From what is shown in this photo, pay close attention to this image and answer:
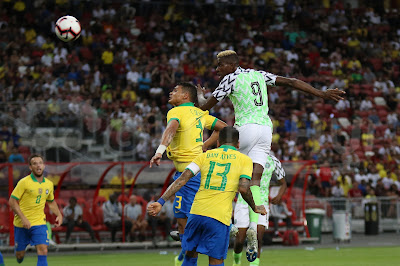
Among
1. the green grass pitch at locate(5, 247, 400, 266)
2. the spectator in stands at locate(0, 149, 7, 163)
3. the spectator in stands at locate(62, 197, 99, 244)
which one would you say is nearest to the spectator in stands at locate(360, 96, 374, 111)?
the green grass pitch at locate(5, 247, 400, 266)

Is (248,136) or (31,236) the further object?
(31,236)

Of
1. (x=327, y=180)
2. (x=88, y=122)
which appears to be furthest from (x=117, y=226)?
(x=327, y=180)

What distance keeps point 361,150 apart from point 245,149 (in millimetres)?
16883

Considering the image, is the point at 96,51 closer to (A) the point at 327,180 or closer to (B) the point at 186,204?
(A) the point at 327,180

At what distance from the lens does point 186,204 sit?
1018 cm

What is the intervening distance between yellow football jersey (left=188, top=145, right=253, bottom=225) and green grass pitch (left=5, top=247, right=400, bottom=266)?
632 cm

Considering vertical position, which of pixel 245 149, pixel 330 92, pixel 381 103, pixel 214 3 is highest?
pixel 214 3

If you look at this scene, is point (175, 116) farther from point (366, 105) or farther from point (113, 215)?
point (366, 105)

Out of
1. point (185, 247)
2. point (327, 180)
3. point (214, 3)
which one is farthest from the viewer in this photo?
point (214, 3)

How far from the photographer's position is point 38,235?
481 inches

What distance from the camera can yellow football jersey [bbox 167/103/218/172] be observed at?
1023 cm

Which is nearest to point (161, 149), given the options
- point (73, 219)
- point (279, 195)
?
point (279, 195)

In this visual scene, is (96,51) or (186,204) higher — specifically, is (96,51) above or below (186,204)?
above

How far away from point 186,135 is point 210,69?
60.7 feet
